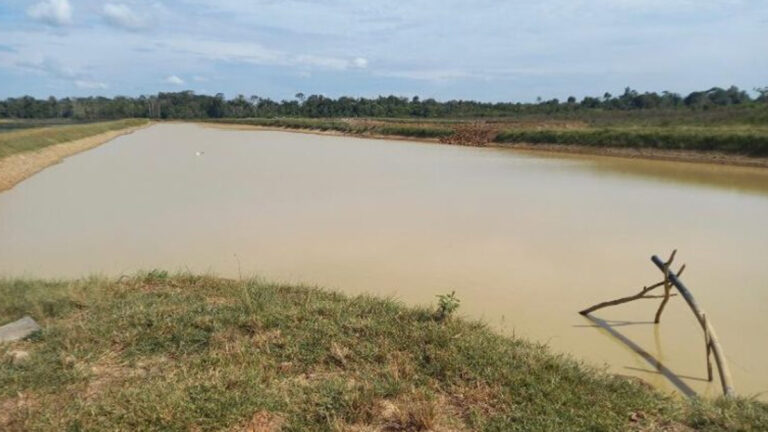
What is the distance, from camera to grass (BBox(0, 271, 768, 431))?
7.89ft

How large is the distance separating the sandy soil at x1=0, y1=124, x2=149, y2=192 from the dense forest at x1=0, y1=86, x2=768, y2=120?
34818 millimetres

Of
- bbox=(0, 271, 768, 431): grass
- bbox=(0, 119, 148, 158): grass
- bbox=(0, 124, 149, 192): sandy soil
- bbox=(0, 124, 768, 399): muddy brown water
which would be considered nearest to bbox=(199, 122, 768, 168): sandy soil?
bbox=(0, 124, 768, 399): muddy brown water

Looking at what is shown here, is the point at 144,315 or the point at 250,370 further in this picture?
the point at 144,315

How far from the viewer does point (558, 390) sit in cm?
271

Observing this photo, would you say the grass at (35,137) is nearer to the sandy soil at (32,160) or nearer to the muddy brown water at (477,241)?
the sandy soil at (32,160)

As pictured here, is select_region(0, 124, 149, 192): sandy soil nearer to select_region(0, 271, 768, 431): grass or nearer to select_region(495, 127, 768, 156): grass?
select_region(0, 271, 768, 431): grass

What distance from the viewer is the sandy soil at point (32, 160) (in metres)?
13.5

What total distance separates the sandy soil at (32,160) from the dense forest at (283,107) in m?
34.8

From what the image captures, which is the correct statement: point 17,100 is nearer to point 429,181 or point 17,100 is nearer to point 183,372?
point 429,181

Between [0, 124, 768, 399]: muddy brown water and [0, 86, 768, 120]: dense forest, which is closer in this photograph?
[0, 124, 768, 399]: muddy brown water

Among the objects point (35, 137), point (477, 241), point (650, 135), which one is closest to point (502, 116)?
point (650, 135)

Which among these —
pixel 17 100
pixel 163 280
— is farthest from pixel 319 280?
pixel 17 100

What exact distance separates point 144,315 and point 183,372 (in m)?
0.88

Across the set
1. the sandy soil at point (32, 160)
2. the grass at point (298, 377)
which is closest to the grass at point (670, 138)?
the grass at point (298, 377)
